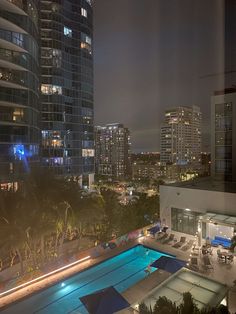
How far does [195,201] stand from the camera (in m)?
19.2

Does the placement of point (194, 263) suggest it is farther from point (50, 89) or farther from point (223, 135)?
point (50, 89)

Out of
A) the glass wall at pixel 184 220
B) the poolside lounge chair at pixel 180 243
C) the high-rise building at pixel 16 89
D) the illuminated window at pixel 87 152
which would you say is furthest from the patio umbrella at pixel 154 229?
the illuminated window at pixel 87 152

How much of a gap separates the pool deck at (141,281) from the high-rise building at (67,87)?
25.2m

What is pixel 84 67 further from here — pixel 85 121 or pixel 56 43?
pixel 85 121

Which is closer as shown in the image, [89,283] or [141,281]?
[141,281]

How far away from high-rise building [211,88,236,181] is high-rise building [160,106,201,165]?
247 ft

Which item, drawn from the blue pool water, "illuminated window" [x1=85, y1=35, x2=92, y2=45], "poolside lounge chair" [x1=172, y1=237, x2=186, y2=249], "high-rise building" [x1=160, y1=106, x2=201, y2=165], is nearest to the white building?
"poolside lounge chair" [x1=172, y1=237, x2=186, y2=249]

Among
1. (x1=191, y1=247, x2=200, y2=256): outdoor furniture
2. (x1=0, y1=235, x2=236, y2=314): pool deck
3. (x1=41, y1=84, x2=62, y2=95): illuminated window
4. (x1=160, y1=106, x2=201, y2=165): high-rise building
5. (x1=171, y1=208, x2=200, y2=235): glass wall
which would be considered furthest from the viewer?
(x1=160, y1=106, x2=201, y2=165): high-rise building

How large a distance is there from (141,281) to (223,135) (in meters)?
17.5

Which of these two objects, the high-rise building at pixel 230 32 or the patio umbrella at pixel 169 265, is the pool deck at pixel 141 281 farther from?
the high-rise building at pixel 230 32

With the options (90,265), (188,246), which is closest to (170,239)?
(188,246)

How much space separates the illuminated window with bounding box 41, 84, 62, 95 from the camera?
39.0m

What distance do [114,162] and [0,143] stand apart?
315 feet

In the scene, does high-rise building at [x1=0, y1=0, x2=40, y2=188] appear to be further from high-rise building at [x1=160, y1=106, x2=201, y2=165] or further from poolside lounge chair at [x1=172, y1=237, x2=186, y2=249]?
high-rise building at [x1=160, y1=106, x2=201, y2=165]
